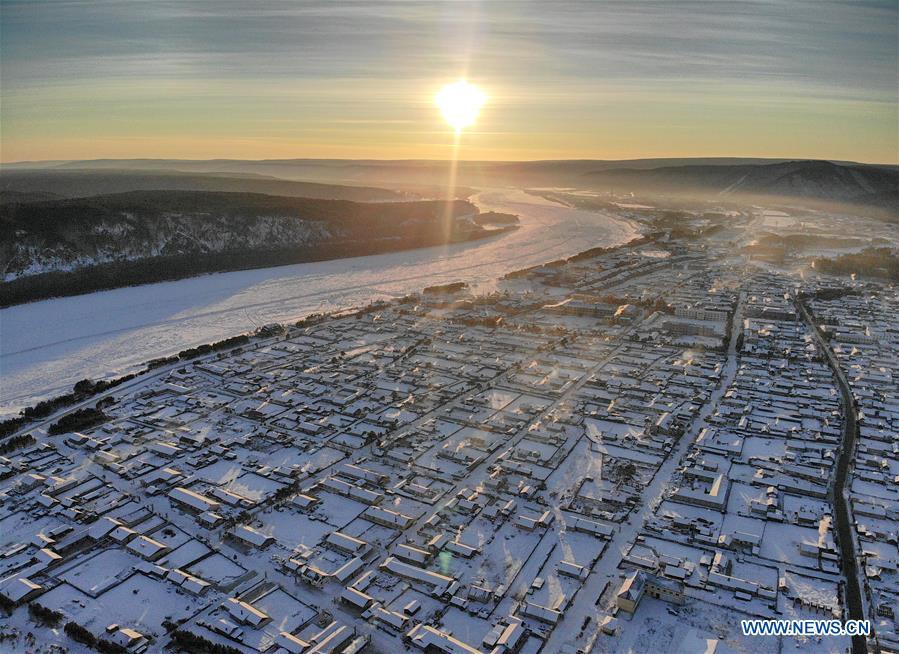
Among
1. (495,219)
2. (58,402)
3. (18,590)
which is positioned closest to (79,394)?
(58,402)

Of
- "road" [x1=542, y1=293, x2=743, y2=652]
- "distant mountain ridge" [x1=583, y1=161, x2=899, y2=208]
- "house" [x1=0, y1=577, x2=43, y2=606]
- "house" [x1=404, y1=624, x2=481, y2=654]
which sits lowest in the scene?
"house" [x1=0, y1=577, x2=43, y2=606]

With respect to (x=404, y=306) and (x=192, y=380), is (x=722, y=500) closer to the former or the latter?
(x=192, y=380)

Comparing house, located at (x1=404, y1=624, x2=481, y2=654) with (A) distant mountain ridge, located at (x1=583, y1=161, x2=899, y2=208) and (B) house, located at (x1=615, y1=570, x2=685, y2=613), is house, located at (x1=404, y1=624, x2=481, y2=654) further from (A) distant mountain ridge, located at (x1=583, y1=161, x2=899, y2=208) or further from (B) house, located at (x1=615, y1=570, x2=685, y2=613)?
(A) distant mountain ridge, located at (x1=583, y1=161, x2=899, y2=208)

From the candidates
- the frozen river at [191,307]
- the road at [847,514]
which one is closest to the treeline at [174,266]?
the frozen river at [191,307]

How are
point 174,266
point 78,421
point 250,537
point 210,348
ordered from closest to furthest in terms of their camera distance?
point 250,537
point 78,421
point 210,348
point 174,266

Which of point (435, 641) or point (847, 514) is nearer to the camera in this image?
point (435, 641)

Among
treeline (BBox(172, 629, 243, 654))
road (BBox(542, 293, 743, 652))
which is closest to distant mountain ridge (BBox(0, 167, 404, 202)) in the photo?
road (BBox(542, 293, 743, 652))

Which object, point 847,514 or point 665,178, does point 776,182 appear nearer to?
point 665,178
